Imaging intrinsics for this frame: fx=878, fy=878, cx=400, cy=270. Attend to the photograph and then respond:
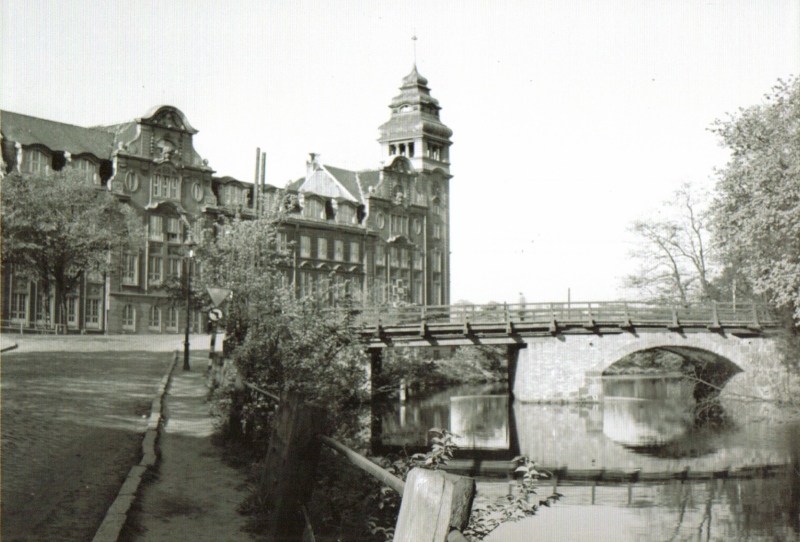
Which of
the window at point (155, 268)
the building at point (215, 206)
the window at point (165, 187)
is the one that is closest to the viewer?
the building at point (215, 206)

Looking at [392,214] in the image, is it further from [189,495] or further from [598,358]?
[189,495]

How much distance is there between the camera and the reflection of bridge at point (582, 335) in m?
39.0

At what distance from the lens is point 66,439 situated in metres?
13.2

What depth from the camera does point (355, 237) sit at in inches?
2598

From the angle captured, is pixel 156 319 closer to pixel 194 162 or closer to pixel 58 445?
pixel 194 162

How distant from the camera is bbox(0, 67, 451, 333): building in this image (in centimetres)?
4853

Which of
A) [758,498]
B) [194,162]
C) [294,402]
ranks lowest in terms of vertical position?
[758,498]

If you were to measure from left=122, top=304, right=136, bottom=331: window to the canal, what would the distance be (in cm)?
1778

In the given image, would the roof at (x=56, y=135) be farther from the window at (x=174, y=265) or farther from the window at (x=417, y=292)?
the window at (x=417, y=292)

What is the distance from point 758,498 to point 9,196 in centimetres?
3353

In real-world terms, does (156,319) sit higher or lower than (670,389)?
higher

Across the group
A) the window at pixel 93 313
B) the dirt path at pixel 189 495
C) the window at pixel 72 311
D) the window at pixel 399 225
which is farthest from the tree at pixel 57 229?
the dirt path at pixel 189 495

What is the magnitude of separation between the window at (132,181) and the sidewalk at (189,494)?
37.3 meters

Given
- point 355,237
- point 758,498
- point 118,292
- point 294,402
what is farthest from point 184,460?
point 355,237
